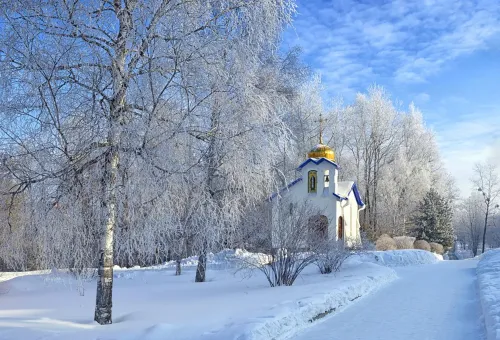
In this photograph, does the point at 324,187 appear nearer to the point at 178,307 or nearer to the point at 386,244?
the point at 386,244

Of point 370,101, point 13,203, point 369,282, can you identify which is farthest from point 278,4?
point 370,101

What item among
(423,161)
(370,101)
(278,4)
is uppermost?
(370,101)

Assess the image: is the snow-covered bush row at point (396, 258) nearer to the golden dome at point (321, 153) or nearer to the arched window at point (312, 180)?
the arched window at point (312, 180)

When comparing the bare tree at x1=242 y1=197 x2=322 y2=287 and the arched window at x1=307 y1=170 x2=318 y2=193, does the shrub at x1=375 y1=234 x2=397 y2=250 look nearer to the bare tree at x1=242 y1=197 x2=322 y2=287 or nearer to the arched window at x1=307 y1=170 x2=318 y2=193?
the arched window at x1=307 y1=170 x2=318 y2=193

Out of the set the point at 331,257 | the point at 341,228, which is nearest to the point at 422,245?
the point at 341,228

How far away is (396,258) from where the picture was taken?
2044 cm

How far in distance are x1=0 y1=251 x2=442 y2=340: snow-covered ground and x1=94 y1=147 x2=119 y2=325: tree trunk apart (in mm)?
228

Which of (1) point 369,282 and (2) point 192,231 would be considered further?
(1) point 369,282

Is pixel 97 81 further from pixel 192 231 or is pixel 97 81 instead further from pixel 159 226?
pixel 192 231

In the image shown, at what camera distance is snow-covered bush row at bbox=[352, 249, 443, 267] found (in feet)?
63.2

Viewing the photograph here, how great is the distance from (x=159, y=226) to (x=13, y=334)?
2461 millimetres

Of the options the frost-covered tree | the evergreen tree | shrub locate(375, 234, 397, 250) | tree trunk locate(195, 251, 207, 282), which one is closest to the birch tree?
tree trunk locate(195, 251, 207, 282)

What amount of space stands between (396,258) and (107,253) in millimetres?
16595

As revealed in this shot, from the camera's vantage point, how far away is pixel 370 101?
3747 centimetres
